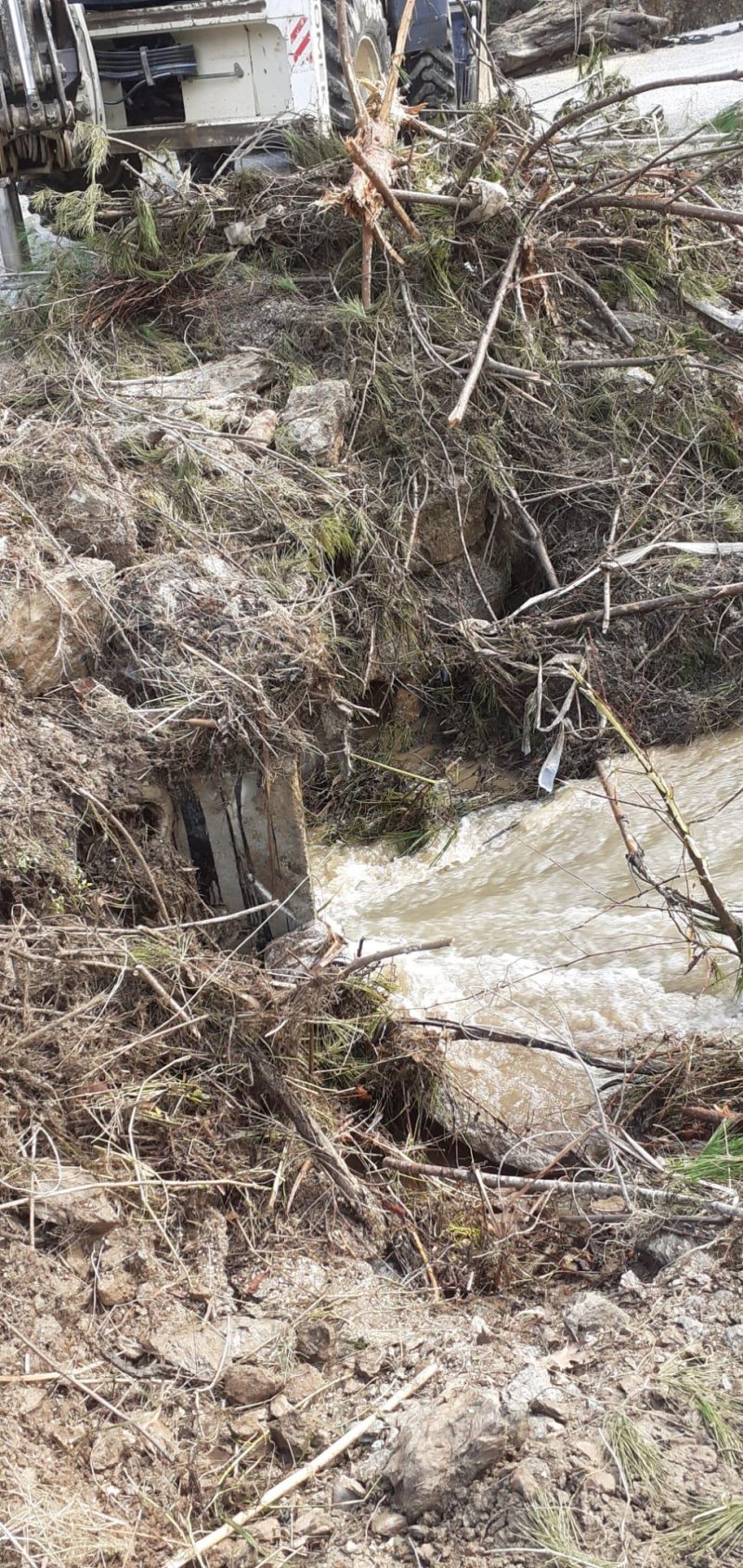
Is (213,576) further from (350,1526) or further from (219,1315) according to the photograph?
(350,1526)

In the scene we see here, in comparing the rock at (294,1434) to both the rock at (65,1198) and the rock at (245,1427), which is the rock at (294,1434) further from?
the rock at (65,1198)

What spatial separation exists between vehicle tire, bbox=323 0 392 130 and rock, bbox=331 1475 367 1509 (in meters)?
4.72

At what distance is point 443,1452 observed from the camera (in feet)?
5.98

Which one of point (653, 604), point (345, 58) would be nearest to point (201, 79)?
point (345, 58)

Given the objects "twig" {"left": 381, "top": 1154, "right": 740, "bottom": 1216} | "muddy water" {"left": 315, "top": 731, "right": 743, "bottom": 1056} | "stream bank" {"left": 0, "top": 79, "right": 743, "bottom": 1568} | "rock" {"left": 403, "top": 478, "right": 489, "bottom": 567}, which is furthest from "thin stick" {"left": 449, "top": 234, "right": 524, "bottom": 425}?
"twig" {"left": 381, "top": 1154, "right": 740, "bottom": 1216}

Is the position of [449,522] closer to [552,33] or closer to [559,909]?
[559,909]

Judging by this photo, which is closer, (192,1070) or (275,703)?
(192,1070)

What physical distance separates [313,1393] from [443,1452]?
0.38m

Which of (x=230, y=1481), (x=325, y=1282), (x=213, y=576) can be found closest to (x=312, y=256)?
(x=213, y=576)

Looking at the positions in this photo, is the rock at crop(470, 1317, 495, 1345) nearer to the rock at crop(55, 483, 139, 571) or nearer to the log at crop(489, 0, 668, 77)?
the rock at crop(55, 483, 139, 571)

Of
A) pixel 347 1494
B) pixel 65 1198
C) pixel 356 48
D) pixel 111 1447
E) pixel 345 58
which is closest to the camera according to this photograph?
pixel 347 1494

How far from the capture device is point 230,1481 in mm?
1965

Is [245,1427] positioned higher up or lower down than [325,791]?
higher up

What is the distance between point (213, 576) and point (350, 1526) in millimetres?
2521
